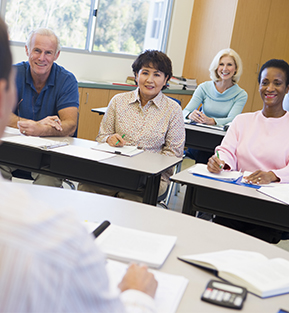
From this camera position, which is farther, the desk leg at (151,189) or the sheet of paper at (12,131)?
the sheet of paper at (12,131)

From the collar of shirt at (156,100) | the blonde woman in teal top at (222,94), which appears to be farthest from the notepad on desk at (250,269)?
the blonde woman in teal top at (222,94)

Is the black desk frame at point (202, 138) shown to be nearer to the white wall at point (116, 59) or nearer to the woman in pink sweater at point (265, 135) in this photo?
the woman in pink sweater at point (265, 135)

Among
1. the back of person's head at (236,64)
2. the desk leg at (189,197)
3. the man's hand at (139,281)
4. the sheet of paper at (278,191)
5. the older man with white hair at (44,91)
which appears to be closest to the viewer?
the man's hand at (139,281)

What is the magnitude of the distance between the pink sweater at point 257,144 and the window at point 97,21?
3046mm

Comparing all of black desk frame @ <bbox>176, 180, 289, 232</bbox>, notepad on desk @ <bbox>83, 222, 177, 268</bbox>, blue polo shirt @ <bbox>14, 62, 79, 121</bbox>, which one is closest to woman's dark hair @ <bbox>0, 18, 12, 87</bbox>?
notepad on desk @ <bbox>83, 222, 177, 268</bbox>

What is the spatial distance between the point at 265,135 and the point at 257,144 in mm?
72

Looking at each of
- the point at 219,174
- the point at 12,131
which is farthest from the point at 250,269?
the point at 12,131

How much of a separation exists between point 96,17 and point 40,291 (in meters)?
5.46

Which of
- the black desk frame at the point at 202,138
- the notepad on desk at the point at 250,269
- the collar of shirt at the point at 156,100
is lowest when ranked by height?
the black desk frame at the point at 202,138

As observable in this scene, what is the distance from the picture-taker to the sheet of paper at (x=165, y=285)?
3.10 ft

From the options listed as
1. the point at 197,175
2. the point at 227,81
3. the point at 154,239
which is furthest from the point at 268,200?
the point at 227,81

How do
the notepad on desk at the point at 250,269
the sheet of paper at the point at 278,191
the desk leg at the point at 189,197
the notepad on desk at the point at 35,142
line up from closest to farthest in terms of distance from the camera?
the notepad on desk at the point at 250,269 < the sheet of paper at the point at 278,191 < the desk leg at the point at 189,197 < the notepad on desk at the point at 35,142

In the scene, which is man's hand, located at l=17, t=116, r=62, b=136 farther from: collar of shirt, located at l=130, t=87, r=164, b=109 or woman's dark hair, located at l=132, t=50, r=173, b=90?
woman's dark hair, located at l=132, t=50, r=173, b=90

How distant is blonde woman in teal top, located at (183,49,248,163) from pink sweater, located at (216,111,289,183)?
1655mm
